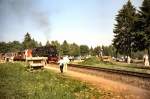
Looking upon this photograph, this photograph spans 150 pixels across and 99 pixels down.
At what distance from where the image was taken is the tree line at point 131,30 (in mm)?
53750

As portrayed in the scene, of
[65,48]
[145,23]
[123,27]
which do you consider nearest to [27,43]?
[65,48]

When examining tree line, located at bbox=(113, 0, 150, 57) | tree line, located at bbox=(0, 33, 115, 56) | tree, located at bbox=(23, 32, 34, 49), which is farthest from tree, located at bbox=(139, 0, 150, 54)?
tree, located at bbox=(23, 32, 34, 49)

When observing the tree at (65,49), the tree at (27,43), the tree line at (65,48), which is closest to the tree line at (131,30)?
the tree line at (65,48)

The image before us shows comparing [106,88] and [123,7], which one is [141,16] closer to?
[123,7]

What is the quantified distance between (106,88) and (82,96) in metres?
3.74

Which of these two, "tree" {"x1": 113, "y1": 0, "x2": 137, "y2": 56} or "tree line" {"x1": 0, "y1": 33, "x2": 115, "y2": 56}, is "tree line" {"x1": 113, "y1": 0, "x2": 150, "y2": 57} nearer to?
"tree" {"x1": 113, "y1": 0, "x2": 137, "y2": 56}

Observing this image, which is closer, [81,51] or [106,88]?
[106,88]

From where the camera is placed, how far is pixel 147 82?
69.9 ft

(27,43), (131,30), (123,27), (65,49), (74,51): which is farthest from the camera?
(74,51)

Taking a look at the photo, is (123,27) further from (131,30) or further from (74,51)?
(74,51)

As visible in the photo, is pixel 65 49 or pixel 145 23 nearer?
pixel 145 23

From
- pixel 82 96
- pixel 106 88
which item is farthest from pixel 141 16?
pixel 82 96

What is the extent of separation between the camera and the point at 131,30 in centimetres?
5650

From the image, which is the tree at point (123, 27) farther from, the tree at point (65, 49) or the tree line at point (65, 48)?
the tree at point (65, 49)
